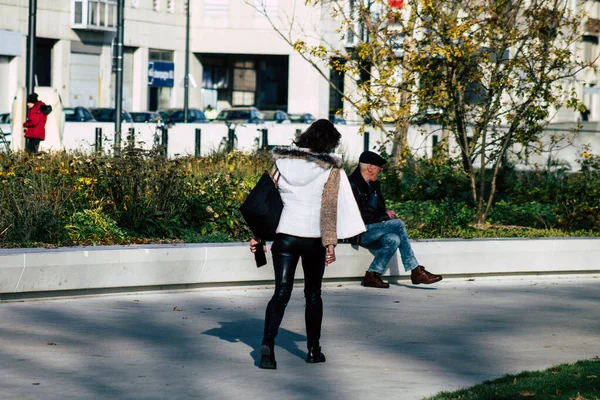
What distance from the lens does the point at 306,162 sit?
7.44m

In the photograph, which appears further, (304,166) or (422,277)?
(422,277)

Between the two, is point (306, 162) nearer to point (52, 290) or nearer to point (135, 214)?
point (52, 290)

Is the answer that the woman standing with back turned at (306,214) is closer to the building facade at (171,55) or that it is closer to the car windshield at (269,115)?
the building facade at (171,55)

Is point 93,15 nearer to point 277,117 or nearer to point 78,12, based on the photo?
point 78,12

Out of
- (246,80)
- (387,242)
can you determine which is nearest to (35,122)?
(387,242)

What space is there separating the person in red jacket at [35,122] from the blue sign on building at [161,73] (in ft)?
125

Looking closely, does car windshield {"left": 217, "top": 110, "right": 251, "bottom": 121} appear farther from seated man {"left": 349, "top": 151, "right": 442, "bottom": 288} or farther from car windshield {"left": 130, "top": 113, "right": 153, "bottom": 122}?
seated man {"left": 349, "top": 151, "right": 442, "bottom": 288}

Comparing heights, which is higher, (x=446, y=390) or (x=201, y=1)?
(x=201, y=1)

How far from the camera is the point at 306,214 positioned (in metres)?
7.38

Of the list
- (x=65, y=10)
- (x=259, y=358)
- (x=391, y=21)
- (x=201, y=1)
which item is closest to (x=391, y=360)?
(x=259, y=358)

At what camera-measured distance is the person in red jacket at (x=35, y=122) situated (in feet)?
76.7

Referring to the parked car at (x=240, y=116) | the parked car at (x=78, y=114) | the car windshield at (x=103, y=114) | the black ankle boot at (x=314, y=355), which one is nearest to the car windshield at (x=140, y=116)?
the car windshield at (x=103, y=114)

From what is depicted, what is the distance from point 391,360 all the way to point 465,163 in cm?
802

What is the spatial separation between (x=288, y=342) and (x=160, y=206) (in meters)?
4.35
